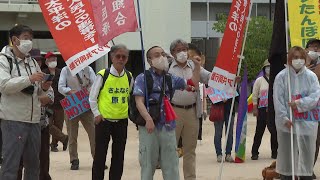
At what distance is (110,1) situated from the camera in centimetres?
827

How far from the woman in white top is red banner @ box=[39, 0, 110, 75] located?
7.60ft

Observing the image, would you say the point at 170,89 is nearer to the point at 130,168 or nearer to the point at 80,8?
the point at 80,8

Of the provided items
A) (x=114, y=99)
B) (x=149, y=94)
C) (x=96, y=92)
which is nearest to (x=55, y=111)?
(x=96, y=92)

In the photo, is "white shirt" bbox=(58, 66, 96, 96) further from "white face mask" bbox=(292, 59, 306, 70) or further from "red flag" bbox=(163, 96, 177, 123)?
"white face mask" bbox=(292, 59, 306, 70)

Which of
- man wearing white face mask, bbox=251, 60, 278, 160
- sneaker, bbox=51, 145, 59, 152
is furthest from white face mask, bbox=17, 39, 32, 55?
sneaker, bbox=51, 145, 59, 152

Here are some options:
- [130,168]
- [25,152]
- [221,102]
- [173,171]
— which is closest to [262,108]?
[221,102]

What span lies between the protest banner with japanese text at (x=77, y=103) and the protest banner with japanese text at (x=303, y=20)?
150 inches

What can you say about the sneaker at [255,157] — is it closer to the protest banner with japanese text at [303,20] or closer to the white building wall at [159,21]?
the protest banner with japanese text at [303,20]

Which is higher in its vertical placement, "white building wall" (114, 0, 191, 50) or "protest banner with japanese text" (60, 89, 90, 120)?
"white building wall" (114, 0, 191, 50)

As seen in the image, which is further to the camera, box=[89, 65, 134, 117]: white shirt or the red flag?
box=[89, 65, 134, 117]: white shirt

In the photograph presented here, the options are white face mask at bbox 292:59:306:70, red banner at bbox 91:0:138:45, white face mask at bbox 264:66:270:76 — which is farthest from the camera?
white face mask at bbox 264:66:270:76

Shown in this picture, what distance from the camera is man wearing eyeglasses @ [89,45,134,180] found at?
955cm

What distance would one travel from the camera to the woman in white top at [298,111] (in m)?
8.68

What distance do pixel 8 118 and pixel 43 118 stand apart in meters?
1.14
